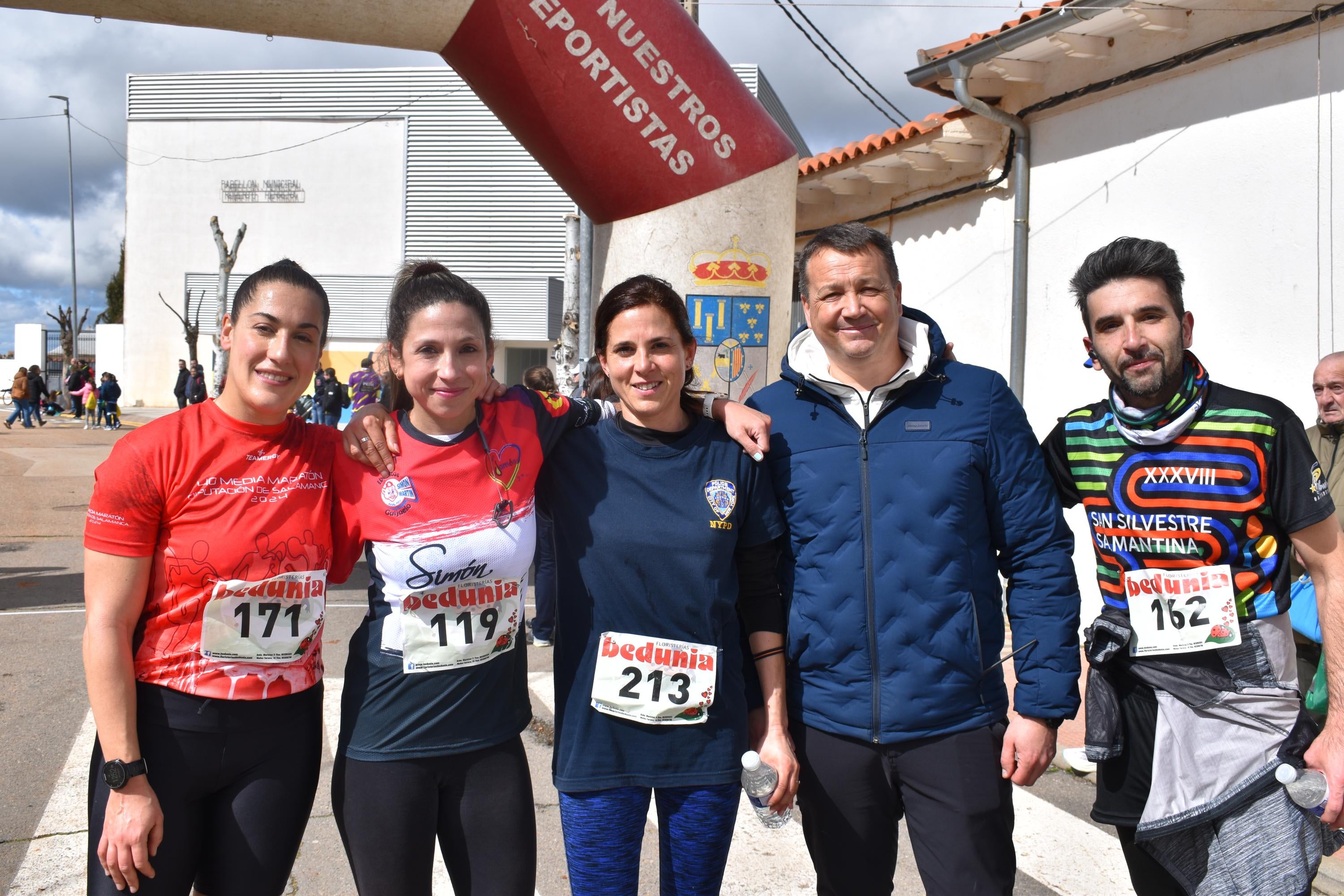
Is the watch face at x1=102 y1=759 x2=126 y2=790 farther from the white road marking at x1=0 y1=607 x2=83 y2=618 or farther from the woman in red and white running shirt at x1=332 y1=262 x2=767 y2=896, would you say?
the white road marking at x1=0 y1=607 x2=83 y2=618

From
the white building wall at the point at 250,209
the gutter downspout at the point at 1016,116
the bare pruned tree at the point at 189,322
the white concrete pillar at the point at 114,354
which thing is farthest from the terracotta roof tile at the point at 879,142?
the white concrete pillar at the point at 114,354

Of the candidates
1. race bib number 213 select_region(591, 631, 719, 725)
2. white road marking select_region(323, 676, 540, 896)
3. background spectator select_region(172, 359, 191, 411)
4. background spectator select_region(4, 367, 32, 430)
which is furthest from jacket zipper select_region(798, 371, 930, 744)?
background spectator select_region(4, 367, 32, 430)

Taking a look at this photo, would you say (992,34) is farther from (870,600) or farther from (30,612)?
(30,612)

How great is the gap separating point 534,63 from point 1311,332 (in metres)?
4.37

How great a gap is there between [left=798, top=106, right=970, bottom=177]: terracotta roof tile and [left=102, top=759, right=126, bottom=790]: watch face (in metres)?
6.76

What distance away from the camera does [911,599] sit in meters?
2.30

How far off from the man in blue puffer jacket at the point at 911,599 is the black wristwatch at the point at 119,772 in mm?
1493

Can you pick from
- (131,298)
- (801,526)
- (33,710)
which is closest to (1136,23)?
(801,526)

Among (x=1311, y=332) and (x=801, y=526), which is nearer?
(x=801, y=526)

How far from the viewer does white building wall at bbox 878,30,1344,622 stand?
17.2ft

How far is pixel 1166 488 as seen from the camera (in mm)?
2361

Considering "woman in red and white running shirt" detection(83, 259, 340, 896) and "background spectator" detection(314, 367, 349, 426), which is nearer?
"woman in red and white running shirt" detection(83, 259, 340, 896)

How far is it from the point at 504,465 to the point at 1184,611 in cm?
169

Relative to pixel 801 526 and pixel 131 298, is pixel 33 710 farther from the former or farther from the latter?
pixel 131 298
